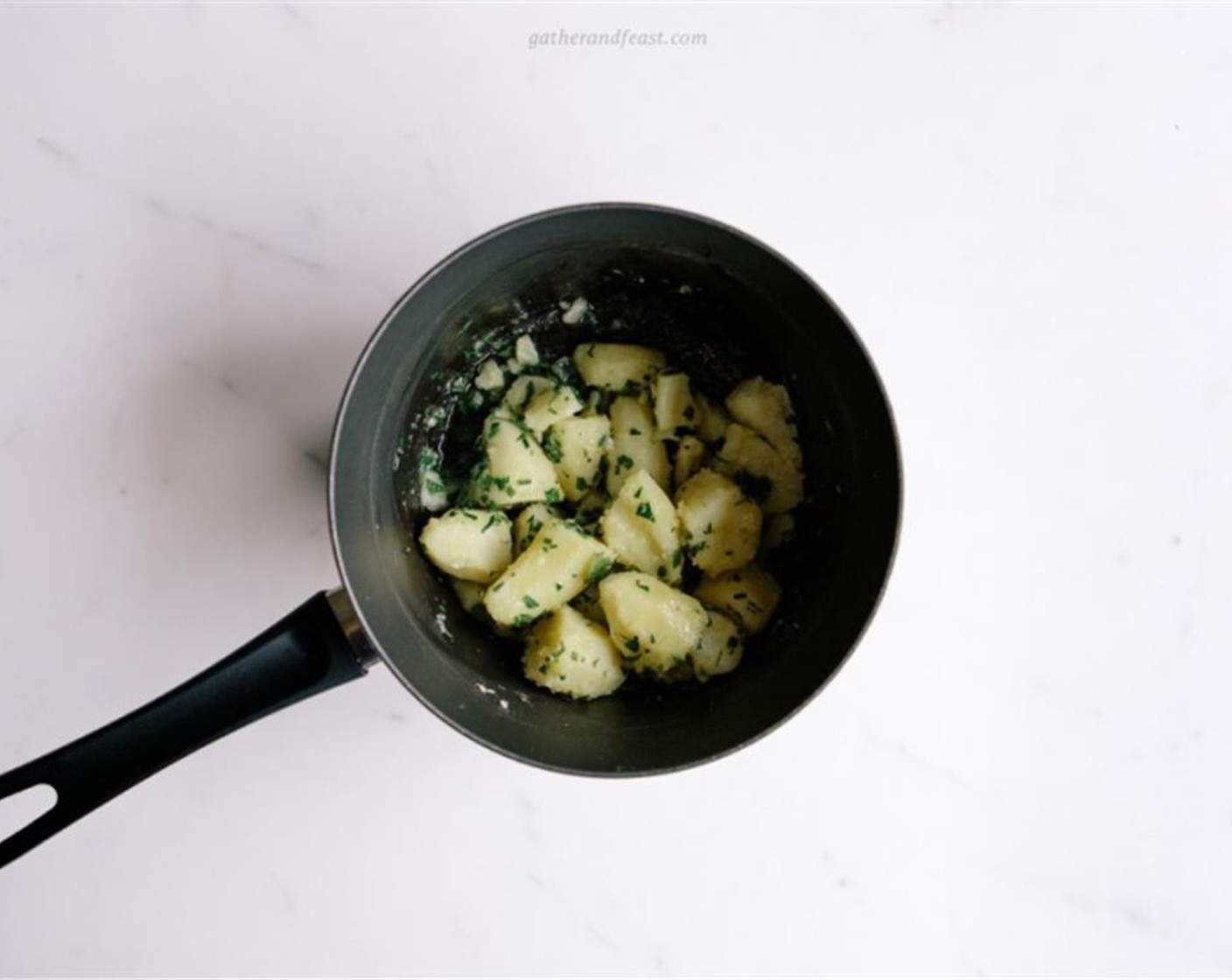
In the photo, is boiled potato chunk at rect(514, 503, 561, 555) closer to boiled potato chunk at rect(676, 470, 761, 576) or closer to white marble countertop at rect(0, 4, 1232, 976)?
boiled potato chunk at rect(676, 470, 761, 576)

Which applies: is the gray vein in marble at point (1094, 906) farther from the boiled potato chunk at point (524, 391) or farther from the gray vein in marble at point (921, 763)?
the boiled potato chunk at point (524, 391)

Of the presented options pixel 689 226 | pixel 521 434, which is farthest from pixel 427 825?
pixel 689 226

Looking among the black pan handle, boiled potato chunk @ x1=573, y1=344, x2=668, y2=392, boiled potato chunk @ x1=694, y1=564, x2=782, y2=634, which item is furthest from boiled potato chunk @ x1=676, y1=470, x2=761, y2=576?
the black pan handle

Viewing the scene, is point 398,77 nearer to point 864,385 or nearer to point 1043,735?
point 864,385

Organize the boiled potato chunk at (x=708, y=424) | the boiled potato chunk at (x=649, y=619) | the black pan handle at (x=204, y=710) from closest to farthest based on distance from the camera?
the black pan handle at (x=204, y=710), the boiled potato chunk at (x=649, y=619), the boiled potato chunk at (x=708, y=424)

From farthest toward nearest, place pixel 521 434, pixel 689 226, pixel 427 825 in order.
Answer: pixel 427 825 < pixel 521 434 < pixel 689 226

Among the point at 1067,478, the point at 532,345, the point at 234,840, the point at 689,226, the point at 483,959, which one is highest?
the point at 689,226

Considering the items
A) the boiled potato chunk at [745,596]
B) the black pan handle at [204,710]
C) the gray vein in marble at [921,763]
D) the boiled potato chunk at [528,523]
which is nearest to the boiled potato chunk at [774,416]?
the boiled potato chunk at [745,596]
